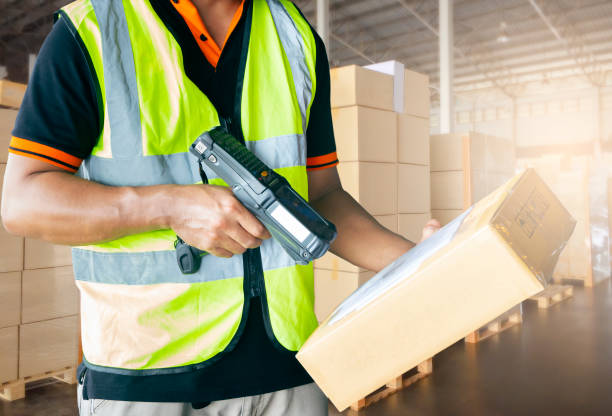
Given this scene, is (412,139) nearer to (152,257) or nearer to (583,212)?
(152,257)

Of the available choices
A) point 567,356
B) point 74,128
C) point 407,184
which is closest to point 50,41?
point 74,128

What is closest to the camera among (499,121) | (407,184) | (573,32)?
(407,184)

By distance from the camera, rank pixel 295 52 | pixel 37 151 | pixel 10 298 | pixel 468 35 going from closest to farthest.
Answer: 1. pixel 37 151
2. pixel 295 52
3. pixel 10 298
4. pixel 468 35

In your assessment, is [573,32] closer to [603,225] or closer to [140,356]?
[603,225]

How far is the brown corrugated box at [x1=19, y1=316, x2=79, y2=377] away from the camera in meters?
3.57

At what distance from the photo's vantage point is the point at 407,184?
4309mm

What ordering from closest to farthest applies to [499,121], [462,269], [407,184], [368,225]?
1. [462,269]
2. [368,225]
3. [407,184]
4. [499,121]

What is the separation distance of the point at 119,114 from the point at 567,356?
468cm

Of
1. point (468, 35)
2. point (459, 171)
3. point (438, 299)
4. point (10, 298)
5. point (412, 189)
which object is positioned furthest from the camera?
point (468, 35)

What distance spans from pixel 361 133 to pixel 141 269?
2.98 meters

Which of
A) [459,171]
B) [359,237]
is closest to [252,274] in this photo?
[359,237]

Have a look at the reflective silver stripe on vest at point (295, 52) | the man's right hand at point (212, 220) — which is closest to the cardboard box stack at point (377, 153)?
the reflective silver stripe on vest at point (295, 52)

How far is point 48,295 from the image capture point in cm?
367

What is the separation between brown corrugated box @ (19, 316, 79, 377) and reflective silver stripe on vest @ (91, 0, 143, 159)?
325cm
